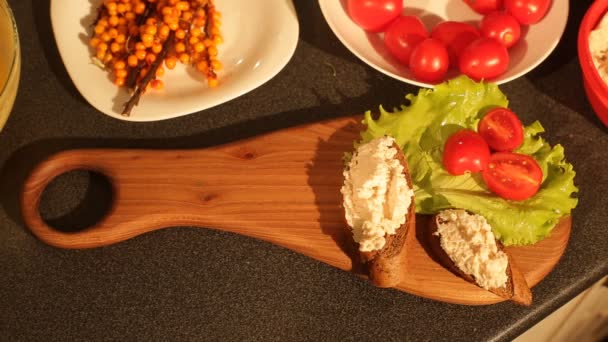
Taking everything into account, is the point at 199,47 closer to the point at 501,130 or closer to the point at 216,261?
the point at 216,261

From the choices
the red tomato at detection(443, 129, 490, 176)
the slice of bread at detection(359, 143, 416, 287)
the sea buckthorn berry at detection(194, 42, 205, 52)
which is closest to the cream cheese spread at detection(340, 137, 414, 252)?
the slice of bread at detection(359, 143, 416, 287)

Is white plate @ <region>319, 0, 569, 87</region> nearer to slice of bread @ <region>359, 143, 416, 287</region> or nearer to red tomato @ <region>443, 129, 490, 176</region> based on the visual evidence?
red tomato @ <region>443, 129, 490, 176</region>

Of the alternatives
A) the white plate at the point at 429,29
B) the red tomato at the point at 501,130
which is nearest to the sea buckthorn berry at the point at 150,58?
the white plate at the point at 429,29

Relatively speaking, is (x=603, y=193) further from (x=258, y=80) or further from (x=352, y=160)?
(x=258, y=80)

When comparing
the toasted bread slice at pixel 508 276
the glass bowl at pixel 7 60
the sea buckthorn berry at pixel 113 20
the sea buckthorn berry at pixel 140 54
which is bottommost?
the toasted bread slice at pixel 508 276

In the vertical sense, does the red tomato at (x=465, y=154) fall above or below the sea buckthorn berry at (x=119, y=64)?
below

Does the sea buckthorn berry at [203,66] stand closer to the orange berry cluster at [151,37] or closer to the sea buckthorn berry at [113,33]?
the orange berry cluster at [151,37]

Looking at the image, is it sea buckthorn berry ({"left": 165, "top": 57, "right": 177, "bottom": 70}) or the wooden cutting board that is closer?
the wooden cutting board
